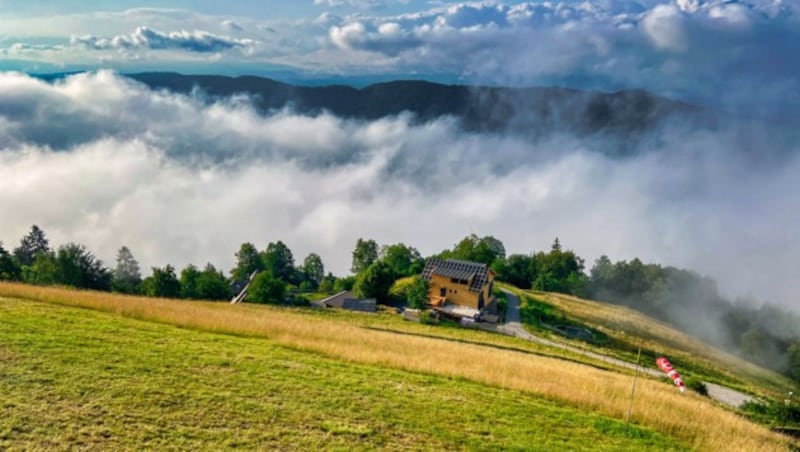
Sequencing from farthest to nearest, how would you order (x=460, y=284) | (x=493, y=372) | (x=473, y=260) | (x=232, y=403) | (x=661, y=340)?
(x=473, y=260) < (x=460, y=284) < (x=661, y=340) < (x=493, y=372) < (x=232, y=403)

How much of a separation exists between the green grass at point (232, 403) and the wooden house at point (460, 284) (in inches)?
2171

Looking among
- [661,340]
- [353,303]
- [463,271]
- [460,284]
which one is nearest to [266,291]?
[353,303]

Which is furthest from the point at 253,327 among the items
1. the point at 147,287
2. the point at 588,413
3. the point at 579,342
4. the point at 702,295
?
the point at 702,295

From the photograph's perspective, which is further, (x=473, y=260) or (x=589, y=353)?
(x=473, y=260)

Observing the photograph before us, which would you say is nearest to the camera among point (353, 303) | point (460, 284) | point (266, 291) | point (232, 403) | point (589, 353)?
point (232, 403)

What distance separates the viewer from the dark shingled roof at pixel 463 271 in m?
71.1

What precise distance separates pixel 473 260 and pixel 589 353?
48.2 metres

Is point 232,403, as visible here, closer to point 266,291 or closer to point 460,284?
point 460,284

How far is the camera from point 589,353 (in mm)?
47250

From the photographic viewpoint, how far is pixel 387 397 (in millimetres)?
13031

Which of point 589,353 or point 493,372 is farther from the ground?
point 493,372

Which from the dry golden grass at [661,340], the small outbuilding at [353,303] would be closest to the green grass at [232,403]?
the dry golden grass at [661,340]

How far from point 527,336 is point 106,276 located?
253 feet

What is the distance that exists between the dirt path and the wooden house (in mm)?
4712
